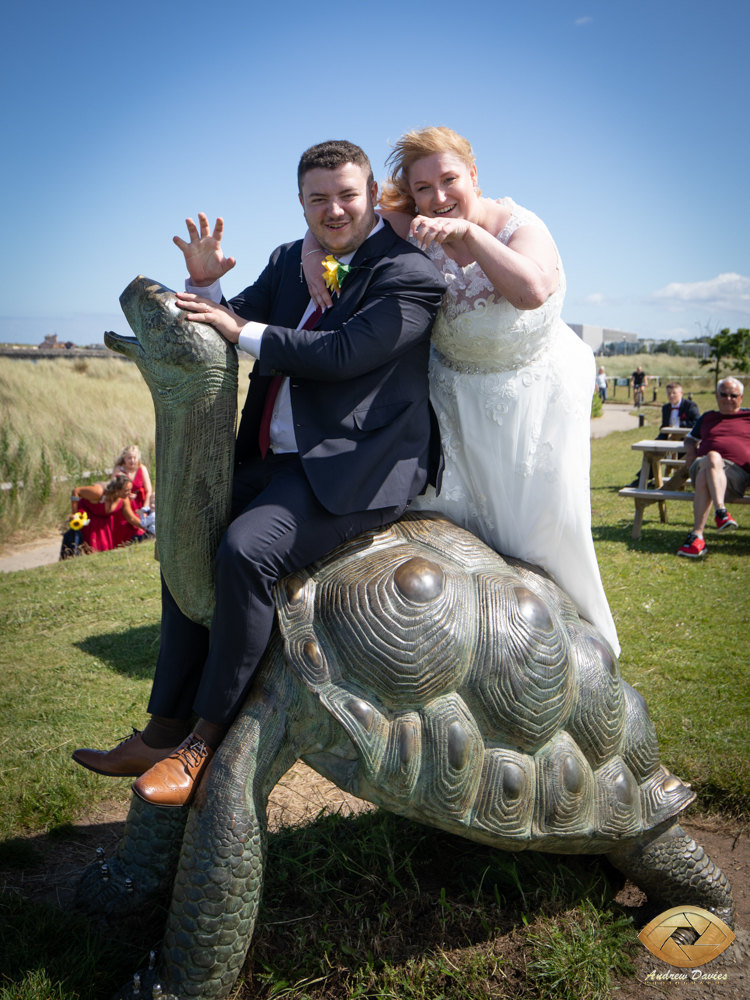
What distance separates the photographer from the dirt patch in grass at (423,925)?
242 centimetres

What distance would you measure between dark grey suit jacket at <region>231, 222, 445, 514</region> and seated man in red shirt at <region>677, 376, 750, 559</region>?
6.55 meters

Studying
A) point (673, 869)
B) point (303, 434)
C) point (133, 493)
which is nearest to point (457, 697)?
point (303, 434)

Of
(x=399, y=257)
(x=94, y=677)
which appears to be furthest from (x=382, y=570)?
(x=94, y=677)

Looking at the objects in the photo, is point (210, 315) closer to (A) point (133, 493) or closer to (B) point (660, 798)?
(B) point (660, 798)

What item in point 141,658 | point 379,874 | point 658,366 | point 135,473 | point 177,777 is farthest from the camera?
point 658,366

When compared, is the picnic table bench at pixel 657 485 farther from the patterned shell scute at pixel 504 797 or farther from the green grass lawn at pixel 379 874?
the patterned shell scute at pixel 504 797

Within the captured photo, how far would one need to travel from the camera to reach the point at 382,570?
2.30 meters

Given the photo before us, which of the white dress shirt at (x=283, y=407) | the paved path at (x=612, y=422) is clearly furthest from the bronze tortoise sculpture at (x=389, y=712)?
the paved path at (x=612, y=422)

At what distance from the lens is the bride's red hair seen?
250 centimetres

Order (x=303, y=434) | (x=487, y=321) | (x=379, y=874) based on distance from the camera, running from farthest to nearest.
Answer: (x=379, y=874)
(x=487, y=321)
(x=303, y=434)

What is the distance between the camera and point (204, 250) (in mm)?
2441

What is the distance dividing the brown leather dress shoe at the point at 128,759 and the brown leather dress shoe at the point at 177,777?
393 millimetres

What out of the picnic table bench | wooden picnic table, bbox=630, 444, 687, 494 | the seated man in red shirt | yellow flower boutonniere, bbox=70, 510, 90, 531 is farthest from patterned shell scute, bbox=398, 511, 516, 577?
yellow flower boutonniere, bbox=70, 510, 90, 531

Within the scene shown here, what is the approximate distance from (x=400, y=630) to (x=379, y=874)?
4.52 ft
